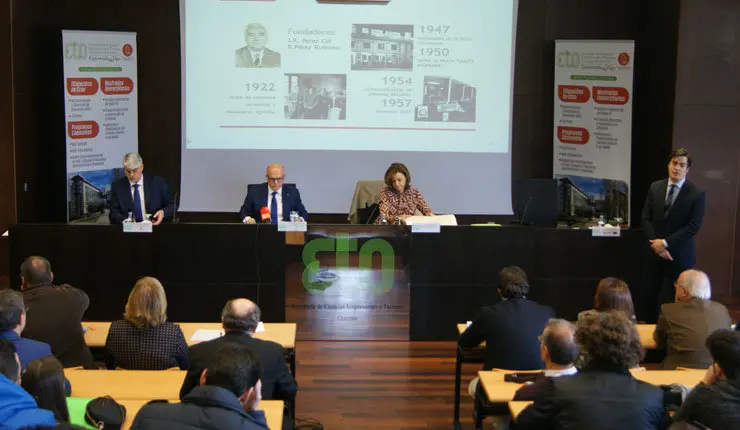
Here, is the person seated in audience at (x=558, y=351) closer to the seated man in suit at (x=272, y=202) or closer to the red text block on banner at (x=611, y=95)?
the seated man in suit at (x=272, y=202)

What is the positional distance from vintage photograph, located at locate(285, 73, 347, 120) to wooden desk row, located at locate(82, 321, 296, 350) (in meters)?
4.29

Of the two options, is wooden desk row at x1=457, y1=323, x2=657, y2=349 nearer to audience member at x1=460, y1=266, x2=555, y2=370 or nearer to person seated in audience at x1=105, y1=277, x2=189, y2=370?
audience member at x1=460, y1=266, x2=555, y2=370

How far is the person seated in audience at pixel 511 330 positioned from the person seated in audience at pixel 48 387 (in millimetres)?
2094

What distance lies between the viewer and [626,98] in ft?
27.7

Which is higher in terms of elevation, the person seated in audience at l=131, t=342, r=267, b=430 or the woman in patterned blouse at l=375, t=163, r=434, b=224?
the woman in patterned blouse at l=375, t=163, r=434, b=224

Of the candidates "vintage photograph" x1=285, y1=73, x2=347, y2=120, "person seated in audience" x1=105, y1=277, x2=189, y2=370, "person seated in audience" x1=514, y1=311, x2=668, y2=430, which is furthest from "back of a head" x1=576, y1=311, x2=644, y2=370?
"vintage photograph" x1=285, y1=73, x2=347, y2=120

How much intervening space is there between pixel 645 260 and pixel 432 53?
3.42 m

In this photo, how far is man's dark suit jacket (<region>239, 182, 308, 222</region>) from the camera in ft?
22.4

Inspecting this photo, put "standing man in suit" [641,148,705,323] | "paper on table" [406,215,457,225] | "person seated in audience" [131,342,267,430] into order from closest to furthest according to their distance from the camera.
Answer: "person seated in audience" [131,342,267,430] → "standing man in suit" [641,148,705,323] → "paper on table" [406,215,457,225]

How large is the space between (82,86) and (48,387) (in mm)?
6217

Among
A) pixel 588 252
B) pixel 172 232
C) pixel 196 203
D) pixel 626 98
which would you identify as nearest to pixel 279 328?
pixel 172 232

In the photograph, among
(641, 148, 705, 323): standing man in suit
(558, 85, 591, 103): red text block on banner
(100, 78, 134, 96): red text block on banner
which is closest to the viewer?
(641, 148, 705, 323): standing man in suit

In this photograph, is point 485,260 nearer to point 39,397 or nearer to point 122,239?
point 122,239

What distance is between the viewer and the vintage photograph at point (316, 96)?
8.47 meters
